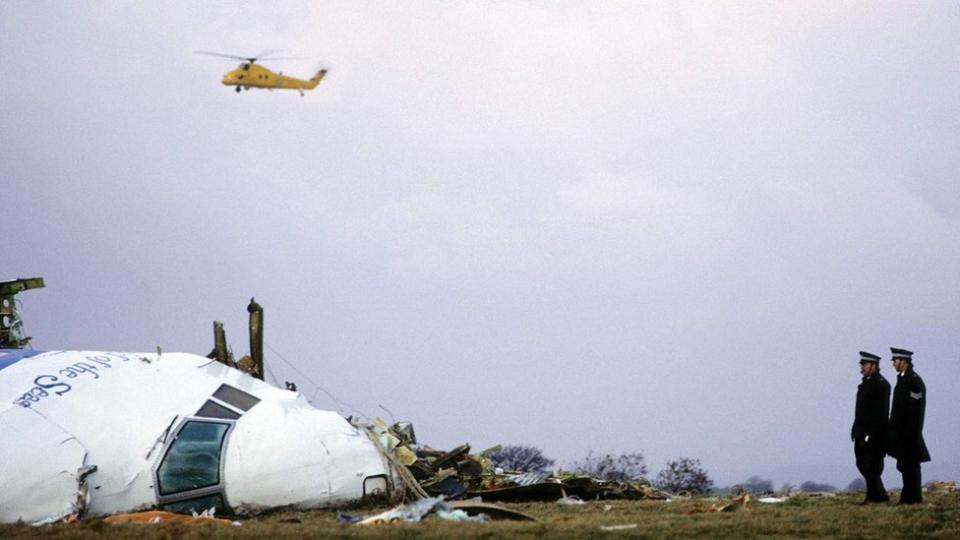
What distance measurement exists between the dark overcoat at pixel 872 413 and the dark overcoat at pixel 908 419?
282 millimetres

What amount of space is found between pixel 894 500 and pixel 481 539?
1013 centimetres

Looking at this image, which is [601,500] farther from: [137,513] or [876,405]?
[137,513]

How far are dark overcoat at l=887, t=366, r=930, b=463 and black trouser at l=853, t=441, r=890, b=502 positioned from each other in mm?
339

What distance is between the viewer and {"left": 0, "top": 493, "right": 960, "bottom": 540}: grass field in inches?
478

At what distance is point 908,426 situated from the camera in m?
18.2

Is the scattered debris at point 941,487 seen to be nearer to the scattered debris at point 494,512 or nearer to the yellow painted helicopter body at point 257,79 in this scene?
the scattered debris at point 494,512

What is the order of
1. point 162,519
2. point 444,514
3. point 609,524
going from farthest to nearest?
point 162,519, point 444,514, point 609,524

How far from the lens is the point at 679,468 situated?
27.7 m

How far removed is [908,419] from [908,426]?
0.11 m

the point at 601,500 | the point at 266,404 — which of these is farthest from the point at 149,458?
the point at 601,500

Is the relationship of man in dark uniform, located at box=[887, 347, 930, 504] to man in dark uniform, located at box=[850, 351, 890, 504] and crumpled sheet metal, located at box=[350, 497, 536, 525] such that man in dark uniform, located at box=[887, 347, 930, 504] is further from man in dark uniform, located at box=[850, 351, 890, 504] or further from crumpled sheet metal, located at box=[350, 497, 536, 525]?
crumpled sheet metal, located at box=[350, 497, 536, 525]

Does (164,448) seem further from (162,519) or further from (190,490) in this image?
(162,519)

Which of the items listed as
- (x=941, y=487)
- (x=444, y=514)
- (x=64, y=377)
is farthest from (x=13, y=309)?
(x=941, y=487)

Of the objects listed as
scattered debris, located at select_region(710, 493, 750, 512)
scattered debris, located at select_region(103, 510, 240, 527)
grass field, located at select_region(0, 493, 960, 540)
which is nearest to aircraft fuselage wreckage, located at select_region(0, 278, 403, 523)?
grass field, located at select_region(0, 493, 960, 540)
